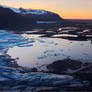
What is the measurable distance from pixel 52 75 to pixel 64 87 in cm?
125

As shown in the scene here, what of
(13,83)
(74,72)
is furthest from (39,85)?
(74,72)

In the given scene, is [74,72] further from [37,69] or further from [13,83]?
[13,83]

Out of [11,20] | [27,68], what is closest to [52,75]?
[27,68]

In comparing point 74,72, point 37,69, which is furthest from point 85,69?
point 37,69

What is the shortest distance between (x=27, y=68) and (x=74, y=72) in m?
2.31

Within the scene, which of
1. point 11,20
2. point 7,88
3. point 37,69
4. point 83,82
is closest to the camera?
point 7,88

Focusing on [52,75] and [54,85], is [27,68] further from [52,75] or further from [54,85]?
[54,85]

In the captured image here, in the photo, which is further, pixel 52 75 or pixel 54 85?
pixel 52 75

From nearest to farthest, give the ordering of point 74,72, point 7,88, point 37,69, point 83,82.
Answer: point 7,88 < point 83,82 < point 74,72 < point 37,69

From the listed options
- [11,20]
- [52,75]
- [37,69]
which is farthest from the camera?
[11,20]

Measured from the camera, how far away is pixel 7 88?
586 cm

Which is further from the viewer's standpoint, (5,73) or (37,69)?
(37,69)

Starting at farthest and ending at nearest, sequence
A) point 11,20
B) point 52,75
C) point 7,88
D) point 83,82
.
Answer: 1. point 11,20
2. point 52,75
3. point 83,82
4. point 7,88

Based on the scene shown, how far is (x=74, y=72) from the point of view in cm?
762
